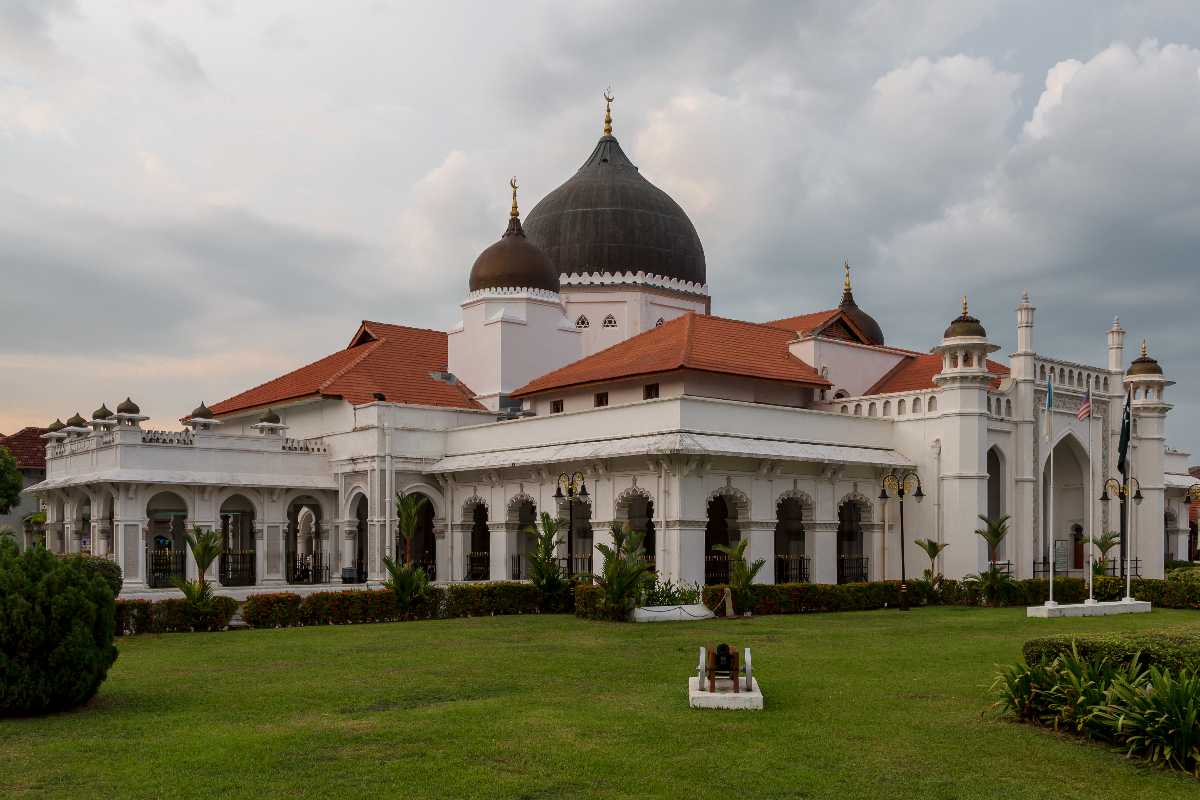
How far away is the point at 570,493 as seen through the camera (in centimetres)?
3014

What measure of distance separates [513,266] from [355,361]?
232 inches

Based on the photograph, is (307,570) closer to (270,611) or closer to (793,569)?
(270,611)

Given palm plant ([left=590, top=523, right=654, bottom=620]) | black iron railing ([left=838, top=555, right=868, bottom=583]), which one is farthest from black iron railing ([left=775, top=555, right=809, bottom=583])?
palm plant ([left=590, top=523, right=654, bottom=620])

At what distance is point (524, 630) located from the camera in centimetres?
2259

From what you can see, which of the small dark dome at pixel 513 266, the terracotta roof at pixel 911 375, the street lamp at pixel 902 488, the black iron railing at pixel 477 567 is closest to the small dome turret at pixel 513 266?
the small dark dome at pixel 513 266

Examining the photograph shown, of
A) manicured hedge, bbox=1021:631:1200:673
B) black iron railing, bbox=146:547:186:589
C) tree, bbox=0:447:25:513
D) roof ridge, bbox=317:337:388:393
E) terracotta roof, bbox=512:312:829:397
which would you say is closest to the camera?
manicured hedge, bbox=1021:631:1200:673

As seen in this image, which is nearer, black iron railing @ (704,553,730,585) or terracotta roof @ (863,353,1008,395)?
black iron railing @ (704,553,730,585)

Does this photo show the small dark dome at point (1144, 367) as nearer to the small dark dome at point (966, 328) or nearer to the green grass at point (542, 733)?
the small dark dome at point (966, 328)

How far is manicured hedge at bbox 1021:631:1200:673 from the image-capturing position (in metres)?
11.6

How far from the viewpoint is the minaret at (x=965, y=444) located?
1214 inches

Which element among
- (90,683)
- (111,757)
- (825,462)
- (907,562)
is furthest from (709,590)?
(111,757)

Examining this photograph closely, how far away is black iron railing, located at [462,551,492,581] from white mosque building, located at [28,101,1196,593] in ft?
0.33

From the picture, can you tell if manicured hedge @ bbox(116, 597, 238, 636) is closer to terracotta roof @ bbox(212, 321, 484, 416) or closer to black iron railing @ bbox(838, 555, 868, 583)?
terracotta roof @ bbox(212, 321, 484, 416)

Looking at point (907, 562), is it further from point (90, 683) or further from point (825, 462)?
point (90, 683)
